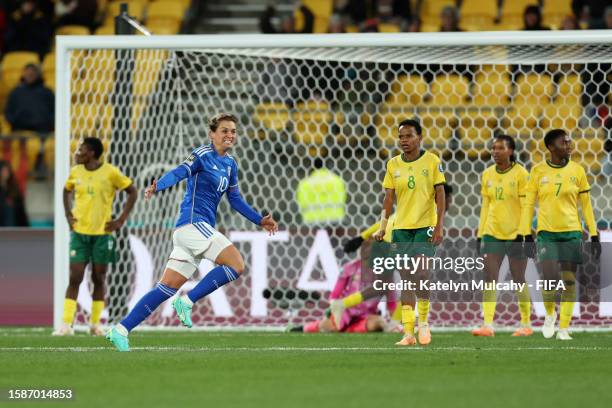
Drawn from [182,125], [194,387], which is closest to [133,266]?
[182,125]

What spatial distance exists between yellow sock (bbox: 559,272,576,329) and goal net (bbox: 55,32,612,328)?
173cm

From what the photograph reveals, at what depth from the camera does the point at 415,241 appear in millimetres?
10016

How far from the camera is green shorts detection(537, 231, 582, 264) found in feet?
36.6

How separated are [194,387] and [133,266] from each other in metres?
6.46

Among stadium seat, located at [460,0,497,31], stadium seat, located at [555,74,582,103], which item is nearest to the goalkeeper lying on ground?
stadium seat, located at [555,74,582,103]

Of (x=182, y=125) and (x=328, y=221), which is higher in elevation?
(x=182, y=125)

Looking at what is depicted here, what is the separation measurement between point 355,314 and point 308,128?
257cm

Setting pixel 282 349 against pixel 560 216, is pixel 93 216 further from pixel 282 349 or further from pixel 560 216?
pixel 560 216

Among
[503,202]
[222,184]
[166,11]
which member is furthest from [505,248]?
[166,11]

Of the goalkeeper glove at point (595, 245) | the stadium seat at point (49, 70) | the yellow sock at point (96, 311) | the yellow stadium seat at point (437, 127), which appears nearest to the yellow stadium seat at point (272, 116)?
the yellow stadium seat at point (437, 127)

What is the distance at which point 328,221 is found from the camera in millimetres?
13852

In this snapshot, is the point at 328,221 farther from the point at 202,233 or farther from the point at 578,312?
the point at 202,233

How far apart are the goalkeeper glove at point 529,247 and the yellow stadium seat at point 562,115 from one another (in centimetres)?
216

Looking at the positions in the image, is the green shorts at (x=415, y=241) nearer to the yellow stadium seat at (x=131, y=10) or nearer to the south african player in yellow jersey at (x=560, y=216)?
the south african player in yellow jersey at (x=560, y=216)
